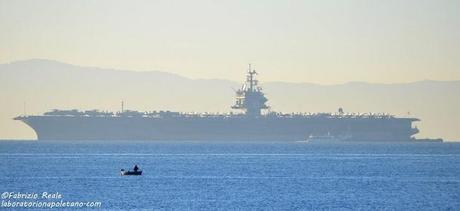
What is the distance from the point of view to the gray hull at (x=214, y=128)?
154 metres

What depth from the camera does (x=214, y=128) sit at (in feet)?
509

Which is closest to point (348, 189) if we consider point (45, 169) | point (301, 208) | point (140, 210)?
point (301, 208)

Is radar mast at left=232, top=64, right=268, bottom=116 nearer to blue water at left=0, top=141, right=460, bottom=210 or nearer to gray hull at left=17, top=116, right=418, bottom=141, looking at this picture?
gray hull at left=17, top=116, right=418, bottom=141

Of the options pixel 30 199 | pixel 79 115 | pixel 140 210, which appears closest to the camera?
pixel 140 210

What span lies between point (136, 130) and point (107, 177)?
3676 inches

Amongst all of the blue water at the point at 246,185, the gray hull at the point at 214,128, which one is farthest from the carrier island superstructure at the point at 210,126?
the blue water at the point at 246,185

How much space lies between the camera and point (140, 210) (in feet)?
142

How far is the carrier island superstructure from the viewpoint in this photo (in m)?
154

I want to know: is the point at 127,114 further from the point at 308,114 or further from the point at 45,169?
the point at 45,169

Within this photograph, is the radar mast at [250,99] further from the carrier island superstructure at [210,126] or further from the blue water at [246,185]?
the blue water at [246,185]

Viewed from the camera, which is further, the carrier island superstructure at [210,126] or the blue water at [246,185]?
the carrier island superstructure at [210,126]

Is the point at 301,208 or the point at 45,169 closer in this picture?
the point at 301,208

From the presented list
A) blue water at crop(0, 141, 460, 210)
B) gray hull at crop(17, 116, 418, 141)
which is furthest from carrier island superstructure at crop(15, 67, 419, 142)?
blue water at crop(0, 141, 460, 210)

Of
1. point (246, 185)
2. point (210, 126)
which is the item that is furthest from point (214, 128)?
point (246, 185)
